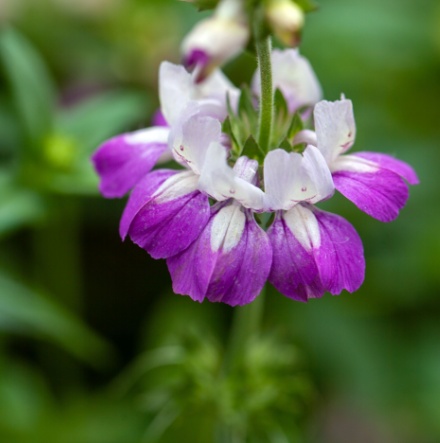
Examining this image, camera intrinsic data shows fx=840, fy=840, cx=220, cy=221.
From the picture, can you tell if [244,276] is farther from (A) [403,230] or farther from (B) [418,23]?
(B) [418,23]

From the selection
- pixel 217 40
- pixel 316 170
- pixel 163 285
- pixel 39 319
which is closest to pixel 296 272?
pixel 316 170

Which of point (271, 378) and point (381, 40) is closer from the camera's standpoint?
point (271, 378)

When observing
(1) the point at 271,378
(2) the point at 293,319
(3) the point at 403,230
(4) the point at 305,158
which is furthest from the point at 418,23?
(4) the point at 305,158

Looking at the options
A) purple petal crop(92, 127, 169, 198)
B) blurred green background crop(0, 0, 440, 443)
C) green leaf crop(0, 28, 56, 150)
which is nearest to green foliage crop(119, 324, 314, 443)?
blurred green background crop(0, 0, 440, 443)

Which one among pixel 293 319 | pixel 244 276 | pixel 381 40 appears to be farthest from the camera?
pixel 381 40

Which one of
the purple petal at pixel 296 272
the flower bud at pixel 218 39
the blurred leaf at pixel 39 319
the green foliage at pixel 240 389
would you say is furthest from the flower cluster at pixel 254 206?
the blurred leaf at pixel 39 319

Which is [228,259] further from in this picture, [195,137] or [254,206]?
[195,137]
